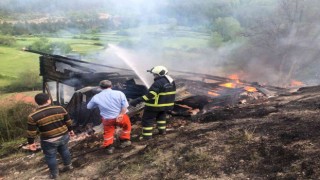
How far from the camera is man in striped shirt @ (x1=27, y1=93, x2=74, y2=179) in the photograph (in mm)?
5205

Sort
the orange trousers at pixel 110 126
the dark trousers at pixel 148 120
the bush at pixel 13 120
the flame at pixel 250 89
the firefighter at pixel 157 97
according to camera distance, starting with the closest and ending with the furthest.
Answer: the orange trousers at pixel 110 126 < the firefighter at pixel 157 97 < the dark trousers at pixel 148 120 < the flame at pixel 250 89 < the bush at pixel 13 120

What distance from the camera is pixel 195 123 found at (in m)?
8.00

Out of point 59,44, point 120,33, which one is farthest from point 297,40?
point 59,44

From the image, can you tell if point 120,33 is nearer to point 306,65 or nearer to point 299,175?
point 306,65

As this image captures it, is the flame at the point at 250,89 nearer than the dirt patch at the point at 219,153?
No

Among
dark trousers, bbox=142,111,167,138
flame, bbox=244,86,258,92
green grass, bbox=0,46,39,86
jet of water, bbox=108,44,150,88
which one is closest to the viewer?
dark trousers, bbox=142,111,167,138

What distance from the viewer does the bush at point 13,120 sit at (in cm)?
1402

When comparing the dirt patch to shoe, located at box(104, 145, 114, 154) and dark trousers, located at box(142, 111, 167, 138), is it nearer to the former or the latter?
shoe, located at box(104, 145, 114, 154)

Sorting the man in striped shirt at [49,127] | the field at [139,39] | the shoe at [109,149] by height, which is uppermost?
the field at [139,39]

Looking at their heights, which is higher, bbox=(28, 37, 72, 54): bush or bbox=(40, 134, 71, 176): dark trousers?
bbox=(28, 37, 72, 54): bush

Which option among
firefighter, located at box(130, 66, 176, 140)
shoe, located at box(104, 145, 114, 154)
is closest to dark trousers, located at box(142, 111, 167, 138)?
firefighter, located at box(130, 66, 176, 140)

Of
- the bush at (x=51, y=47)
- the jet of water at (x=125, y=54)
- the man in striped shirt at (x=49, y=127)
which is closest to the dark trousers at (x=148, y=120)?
the man in striped shirt at (x=49, y=127)

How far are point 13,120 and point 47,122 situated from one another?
36.8 ft

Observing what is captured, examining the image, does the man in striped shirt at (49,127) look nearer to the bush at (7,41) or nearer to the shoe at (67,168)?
the shoe at (67,168)
